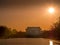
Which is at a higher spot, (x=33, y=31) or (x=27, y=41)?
(x=33, y=31)

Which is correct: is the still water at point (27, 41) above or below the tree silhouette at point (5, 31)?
below

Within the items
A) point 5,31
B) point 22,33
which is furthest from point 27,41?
point 5,31

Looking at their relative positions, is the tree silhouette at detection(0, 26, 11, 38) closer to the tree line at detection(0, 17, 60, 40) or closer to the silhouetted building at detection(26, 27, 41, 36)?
the tree line at detection(0, 17, 60, 40)

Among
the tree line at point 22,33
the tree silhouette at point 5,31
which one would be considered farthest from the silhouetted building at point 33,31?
the tree silhouette at point 5,31

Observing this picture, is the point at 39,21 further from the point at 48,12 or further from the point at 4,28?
the point at 4,28

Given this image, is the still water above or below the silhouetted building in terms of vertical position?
below

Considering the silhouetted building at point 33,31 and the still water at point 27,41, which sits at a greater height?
the silhouetted building at point 33,31

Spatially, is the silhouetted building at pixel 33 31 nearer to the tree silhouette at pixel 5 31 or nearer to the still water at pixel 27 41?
the still water at pixel 27 41

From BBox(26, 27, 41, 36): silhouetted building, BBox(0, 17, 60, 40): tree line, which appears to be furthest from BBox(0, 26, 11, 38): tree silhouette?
BBox(26, 27, 41, 36): silhouetted building

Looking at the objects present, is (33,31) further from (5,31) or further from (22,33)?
(5,31)

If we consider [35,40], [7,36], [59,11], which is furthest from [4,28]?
[59,11]

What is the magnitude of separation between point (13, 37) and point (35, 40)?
248 millimetres

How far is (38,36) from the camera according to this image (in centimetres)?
157

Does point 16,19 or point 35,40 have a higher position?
point 16,19
